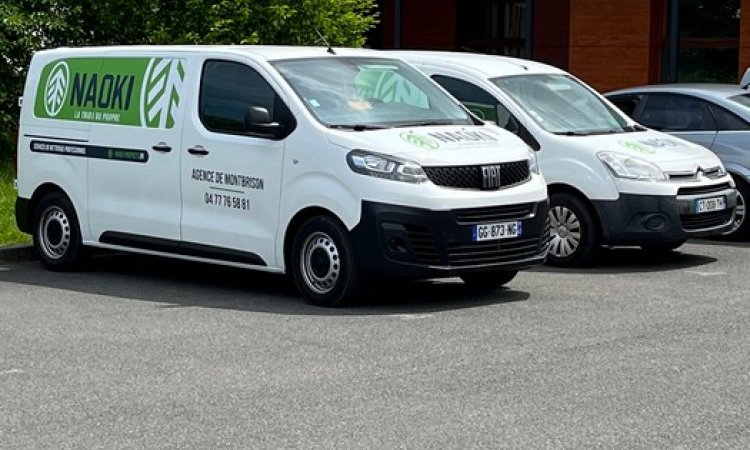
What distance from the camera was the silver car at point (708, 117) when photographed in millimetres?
14766

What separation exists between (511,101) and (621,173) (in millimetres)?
1149

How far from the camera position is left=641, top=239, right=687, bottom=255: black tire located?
43.4 feet

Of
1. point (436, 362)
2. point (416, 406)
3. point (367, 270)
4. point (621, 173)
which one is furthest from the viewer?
point (621, 173)

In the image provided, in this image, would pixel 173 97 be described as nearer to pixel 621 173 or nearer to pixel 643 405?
pixel 621 173

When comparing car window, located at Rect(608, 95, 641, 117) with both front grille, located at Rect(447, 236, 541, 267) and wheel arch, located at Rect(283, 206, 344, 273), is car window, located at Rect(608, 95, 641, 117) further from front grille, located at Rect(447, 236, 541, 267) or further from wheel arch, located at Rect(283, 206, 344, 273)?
wheel arch, located at Rect(283, 206, 344, 273)

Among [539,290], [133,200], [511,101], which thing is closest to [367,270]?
[539,290]

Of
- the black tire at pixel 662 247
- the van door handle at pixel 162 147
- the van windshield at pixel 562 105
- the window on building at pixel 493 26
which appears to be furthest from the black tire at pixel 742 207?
the window on building at pixel 493 26

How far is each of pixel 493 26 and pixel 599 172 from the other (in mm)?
15498

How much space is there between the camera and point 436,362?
8734 mm

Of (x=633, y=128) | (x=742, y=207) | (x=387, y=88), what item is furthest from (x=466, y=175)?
(x=742, y=207)

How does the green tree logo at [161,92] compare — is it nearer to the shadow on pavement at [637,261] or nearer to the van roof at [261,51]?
the van roof at [261,51]

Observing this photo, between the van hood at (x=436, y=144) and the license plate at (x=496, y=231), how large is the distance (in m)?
0.43

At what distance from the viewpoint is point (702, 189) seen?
1306cm

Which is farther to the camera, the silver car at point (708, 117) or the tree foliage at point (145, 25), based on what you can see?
the tree foliage at point (145, 25)
